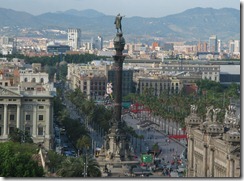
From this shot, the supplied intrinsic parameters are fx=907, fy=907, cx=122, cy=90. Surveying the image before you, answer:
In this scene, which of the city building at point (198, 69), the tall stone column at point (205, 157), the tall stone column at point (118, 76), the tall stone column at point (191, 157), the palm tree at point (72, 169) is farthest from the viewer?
the city building at point (198, 69)

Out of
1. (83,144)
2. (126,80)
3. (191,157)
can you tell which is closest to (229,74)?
(126,80)

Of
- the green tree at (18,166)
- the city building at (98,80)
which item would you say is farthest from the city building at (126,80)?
the green tree at (18,166)

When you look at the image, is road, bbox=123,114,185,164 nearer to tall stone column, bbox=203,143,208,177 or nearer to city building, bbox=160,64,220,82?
tall stone column, bbox=203,143,208,177

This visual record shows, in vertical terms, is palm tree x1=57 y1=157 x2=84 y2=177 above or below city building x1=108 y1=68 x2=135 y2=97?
above

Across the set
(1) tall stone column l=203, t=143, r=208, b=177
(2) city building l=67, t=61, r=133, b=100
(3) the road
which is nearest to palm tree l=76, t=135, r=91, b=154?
(3) the road

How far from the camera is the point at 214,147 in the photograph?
30953mm

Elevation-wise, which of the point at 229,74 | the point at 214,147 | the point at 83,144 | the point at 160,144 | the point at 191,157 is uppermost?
the point at 214,147

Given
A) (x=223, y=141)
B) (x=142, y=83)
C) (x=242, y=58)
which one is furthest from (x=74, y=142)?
(x=142, y=83)

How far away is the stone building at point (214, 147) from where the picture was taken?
27875 millimetres

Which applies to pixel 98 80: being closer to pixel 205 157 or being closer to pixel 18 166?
pixel 205 157

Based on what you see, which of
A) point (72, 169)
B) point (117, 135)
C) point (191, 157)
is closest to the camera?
point (72, 169)

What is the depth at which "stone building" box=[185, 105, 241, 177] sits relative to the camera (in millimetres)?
27875

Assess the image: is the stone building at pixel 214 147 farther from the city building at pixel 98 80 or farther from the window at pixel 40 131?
the city building at pixel 98 80

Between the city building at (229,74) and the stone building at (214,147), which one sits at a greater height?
the stone building at (214,147)
